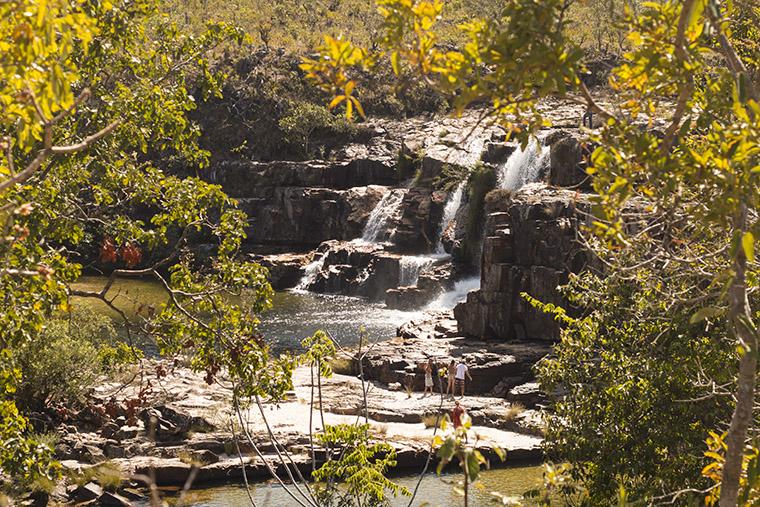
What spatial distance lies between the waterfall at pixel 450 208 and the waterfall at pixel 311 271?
281 inches

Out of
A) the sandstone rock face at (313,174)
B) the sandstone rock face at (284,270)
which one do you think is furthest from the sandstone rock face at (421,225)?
the sandstone rock face at (313,174)

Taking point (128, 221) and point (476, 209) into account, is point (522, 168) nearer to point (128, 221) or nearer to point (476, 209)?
point (476, 209)

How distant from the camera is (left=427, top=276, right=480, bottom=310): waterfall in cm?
3700

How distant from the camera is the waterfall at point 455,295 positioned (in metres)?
37.0

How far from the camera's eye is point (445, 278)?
38406 mm

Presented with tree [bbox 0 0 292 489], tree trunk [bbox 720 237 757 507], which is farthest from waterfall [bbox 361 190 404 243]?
tree trunk [bbox 720 237 757 507]

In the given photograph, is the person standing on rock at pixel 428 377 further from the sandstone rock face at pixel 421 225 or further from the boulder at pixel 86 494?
the sandstone rock face at pixel 421 225

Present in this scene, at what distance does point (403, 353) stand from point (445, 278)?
1262 centimetres

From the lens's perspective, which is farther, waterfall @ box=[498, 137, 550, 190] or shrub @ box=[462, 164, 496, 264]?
shrub @ box=[462, 164, 496, 264]

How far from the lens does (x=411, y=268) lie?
41.6m

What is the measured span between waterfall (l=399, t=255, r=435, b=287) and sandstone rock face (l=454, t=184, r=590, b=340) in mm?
11806

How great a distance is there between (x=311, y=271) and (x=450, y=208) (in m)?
8.70

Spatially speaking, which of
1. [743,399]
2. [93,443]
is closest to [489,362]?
[93,443]

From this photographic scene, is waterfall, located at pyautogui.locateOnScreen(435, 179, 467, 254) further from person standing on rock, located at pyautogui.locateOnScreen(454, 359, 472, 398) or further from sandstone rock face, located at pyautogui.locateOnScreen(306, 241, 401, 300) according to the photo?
person standing on rock, located at pyautogui.locateOnScreen(454, 359, 472, 398)
